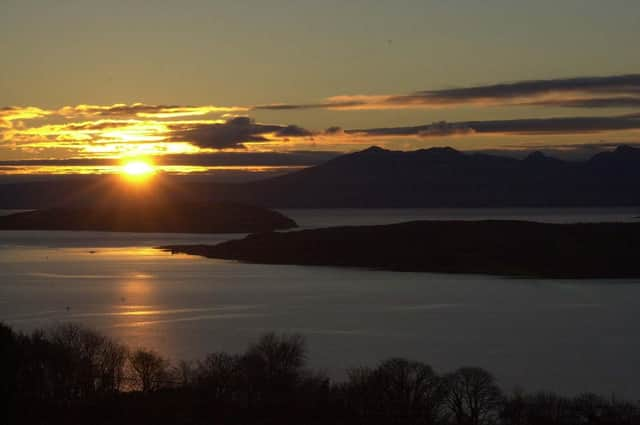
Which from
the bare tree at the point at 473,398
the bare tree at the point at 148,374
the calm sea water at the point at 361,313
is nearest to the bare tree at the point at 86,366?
the bare tree at the point at 148,374

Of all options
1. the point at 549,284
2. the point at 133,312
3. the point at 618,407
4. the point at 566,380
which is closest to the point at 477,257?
the point at 549,284

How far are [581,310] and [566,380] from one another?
85.5ft

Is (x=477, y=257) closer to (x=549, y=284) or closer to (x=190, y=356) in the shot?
(x=549, y=284)

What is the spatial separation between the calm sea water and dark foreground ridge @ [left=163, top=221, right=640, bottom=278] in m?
7.25

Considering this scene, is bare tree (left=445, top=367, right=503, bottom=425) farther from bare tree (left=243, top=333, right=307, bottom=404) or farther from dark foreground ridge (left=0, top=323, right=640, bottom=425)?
bare tree (left=243, top=333, right=307, bottom=404)

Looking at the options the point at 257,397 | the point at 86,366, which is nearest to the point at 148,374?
the point at 86,366

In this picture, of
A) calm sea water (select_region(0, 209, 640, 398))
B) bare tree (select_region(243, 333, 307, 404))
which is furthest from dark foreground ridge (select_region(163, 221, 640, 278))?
bare tree (select_region(243, 333, 307, 404))

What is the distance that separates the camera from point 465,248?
353 ft

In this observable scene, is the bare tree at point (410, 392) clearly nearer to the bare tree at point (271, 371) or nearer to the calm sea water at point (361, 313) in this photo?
the bare tree at point (271, 371)

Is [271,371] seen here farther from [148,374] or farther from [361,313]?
[361,313]

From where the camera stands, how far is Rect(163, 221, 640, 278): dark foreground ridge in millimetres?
99938

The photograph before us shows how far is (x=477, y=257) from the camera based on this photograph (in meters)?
104

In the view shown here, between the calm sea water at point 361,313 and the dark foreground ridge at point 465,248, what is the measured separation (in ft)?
23.8

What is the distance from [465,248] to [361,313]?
151 ft
